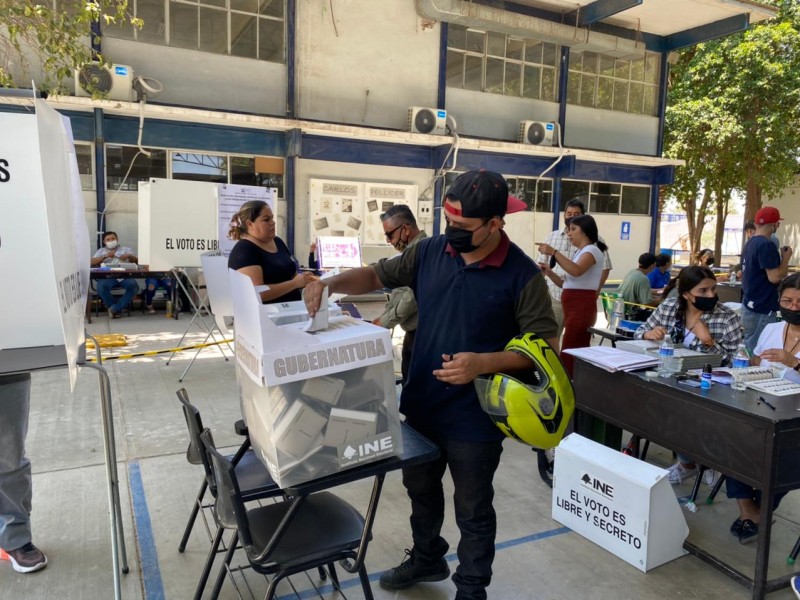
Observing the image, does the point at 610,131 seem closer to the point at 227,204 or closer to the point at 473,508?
the point at 227,204

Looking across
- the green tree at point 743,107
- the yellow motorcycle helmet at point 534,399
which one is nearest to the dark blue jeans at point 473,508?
the yellow motorcycle helmet at point 534,399

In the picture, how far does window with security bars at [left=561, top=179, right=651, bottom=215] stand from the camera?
1524cm

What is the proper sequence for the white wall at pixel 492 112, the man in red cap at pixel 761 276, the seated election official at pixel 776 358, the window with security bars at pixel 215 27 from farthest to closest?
the white wall at pixel 492 112
the window with security bars at pixel 215 27
the man in red cap at pixel 761 276
the seated election official at pixel 776 358

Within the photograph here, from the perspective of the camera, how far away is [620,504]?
2.88 metres

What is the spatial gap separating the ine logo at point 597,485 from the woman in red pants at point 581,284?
1767 millimetres

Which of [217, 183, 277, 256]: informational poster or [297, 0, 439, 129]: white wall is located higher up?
[297, 0, 439, 129]: white wall

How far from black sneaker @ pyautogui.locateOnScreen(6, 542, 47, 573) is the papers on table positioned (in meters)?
2.96

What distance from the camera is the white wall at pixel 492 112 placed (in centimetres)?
1373

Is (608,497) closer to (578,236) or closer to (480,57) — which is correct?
(578,236)

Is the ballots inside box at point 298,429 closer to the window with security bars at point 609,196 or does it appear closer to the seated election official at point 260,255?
the seated election official at point 260,255

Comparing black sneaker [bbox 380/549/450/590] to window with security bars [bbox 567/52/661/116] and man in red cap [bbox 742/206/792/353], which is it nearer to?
man in red cap [bbox 742/206/792/353]

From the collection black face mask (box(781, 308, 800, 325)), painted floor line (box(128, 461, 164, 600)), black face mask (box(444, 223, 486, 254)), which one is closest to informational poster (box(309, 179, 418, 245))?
painted floor line (box(128, 461, 164, 600))

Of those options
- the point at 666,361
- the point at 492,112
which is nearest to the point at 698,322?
the point at 666,361

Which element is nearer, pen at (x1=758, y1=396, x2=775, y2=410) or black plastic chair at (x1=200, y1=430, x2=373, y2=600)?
black plastic chair at (x1=200, y1=430, x2=373, y2=600)
